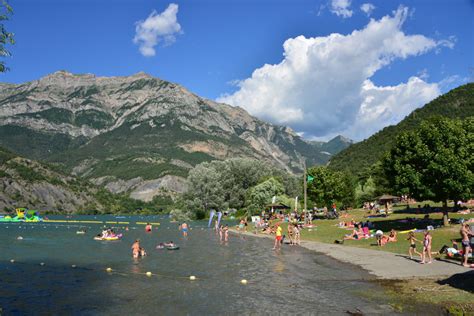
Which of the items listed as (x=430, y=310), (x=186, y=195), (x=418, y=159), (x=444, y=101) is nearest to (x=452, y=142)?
(x=418, y=159)

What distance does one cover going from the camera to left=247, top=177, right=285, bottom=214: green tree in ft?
319

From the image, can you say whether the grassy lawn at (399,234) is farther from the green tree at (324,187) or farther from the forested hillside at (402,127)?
the forested hillside at (402,127)

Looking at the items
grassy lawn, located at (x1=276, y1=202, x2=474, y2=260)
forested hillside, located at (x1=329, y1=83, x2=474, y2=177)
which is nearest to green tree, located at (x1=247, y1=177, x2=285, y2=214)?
grassy lawn, located at (x1=276, y1=202, x2=474, y2=260)

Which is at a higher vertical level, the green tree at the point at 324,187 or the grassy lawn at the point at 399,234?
the green tree at the point at 324,187

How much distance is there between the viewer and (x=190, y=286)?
22609 millimetres

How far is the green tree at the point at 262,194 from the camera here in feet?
319

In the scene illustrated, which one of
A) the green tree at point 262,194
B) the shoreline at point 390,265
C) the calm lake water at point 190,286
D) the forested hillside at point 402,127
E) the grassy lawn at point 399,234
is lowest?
the calm lake water at point 190,286

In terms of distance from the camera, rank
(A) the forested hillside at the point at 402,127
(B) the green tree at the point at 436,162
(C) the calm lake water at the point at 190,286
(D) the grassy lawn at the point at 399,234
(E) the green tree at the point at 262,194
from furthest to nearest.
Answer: (A) the forested hillside at the point at 402,127 → (E) the green tree at the point at 262,194 → (B) the green tree at the point at 436,162 → (D) the grassy lawn at the point at 399,234 → (C) the calm lake water at the point at 190,286

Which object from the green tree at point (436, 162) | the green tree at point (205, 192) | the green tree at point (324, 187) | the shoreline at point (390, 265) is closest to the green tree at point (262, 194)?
the green tree at point (205, 192)

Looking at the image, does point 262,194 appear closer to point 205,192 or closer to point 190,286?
point 205,192

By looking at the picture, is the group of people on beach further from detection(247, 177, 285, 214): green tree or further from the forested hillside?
the forested hillside

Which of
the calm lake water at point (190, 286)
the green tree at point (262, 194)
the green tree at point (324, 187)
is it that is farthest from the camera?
the green tree at point (262, 194)

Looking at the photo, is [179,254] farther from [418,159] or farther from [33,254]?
[418,159]

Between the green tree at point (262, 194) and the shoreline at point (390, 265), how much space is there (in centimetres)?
5977
